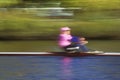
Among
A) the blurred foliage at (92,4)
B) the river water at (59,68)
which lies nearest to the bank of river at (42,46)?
the river water at (59,68)

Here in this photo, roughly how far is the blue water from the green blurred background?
6192 mm

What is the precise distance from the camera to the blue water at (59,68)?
11242mm

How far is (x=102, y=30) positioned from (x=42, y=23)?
2508mm

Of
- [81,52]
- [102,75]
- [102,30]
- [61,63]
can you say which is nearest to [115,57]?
[81,52]

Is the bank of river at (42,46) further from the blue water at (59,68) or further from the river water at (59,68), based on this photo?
the blue water at (59,68)

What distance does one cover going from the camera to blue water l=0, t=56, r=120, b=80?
11242 millimetres

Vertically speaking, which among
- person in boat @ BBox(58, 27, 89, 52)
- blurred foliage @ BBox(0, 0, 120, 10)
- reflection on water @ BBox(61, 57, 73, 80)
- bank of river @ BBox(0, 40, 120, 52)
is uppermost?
blurred foliage @ BBox(0, 0, 120, 10)

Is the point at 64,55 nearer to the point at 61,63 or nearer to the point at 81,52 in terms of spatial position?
the point at 81,52

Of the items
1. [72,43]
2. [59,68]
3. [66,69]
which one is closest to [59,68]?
[59,68]

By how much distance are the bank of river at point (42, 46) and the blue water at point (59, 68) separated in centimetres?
245

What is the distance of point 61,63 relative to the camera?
44.6 ft

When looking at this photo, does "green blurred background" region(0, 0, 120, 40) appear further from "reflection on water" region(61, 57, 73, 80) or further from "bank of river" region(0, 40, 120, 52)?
"reflection on water" region(61, 57, 73, 80)

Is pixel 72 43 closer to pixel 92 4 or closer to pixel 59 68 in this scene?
pixel 59 68

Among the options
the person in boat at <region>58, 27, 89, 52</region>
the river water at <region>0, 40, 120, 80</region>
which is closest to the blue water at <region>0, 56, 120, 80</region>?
the river water at <region>0, 40, 120, 80</region>
